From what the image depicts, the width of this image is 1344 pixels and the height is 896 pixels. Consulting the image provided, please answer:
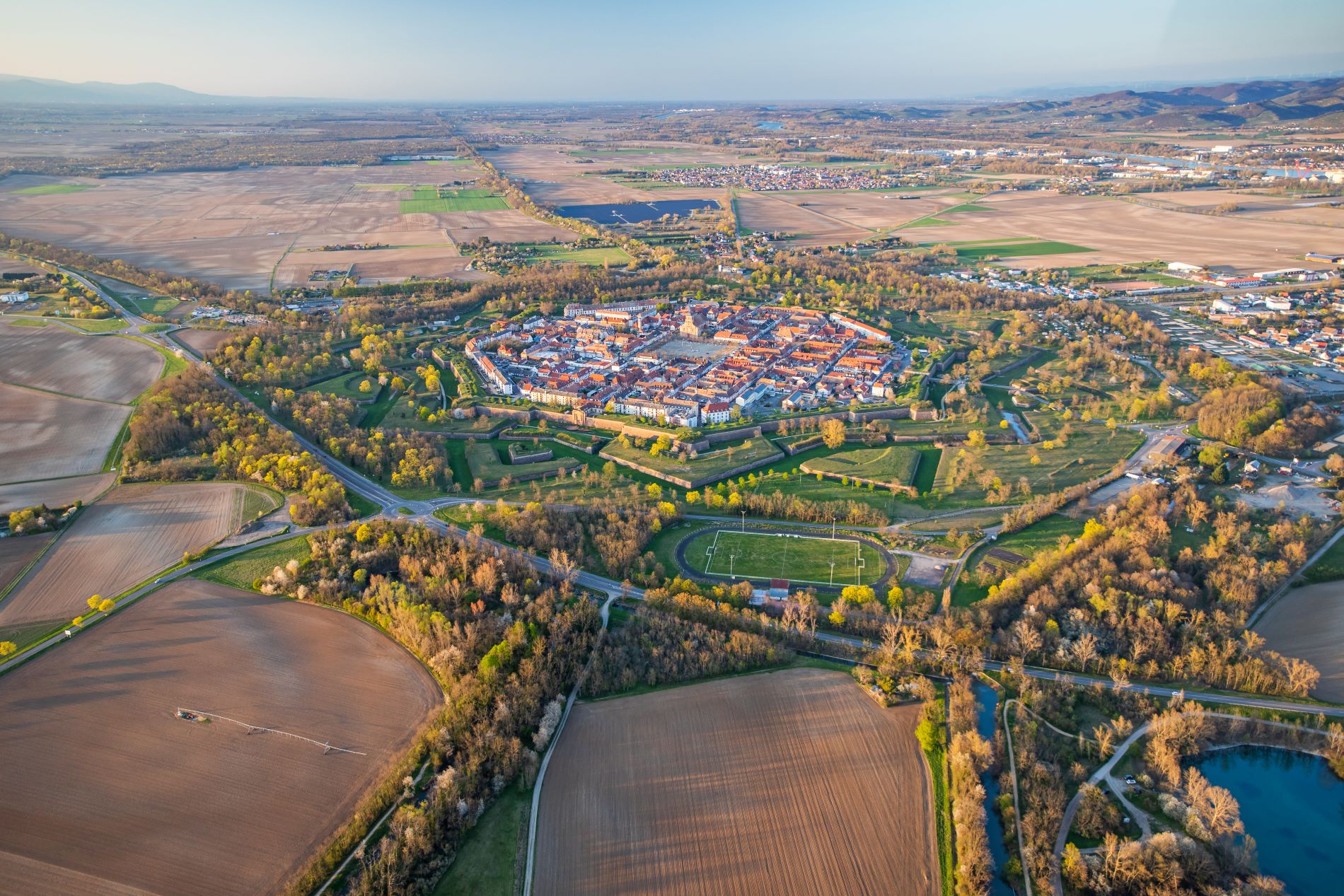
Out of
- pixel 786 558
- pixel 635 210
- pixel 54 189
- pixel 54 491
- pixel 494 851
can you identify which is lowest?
pixel 494 851

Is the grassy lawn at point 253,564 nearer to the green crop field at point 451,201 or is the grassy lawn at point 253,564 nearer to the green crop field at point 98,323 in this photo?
the green crop field at point 98,323

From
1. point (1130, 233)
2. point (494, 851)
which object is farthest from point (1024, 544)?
point (1130, 233)

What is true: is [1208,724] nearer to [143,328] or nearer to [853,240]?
[143,328]

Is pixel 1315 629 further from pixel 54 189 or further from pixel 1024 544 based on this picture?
pixel 54 189

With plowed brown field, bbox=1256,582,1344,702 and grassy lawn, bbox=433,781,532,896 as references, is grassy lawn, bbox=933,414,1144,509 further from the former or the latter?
grassy lawn, bbox=433,781,532,896

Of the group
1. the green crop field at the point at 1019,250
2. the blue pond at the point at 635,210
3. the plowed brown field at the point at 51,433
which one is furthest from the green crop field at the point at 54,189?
the green crop field at the point at 1019,250

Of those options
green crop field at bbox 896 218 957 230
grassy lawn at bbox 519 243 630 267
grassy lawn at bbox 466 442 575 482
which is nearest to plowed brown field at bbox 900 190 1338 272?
green crop field at bbox 896 218 957 230
